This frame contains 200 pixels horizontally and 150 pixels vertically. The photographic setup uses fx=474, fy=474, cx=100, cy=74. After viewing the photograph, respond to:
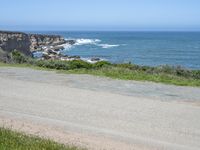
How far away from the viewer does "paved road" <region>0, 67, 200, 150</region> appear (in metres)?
8.72

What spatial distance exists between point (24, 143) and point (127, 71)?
11256mm

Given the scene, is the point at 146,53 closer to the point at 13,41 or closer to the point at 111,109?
the point at 13,41

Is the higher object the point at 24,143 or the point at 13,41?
the point at 24,143

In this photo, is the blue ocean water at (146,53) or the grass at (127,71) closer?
the grass at (127,71)

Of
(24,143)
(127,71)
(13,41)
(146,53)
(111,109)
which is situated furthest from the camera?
(146,53)

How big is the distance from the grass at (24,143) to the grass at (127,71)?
8.36 metres

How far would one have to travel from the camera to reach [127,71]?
61.4 ft

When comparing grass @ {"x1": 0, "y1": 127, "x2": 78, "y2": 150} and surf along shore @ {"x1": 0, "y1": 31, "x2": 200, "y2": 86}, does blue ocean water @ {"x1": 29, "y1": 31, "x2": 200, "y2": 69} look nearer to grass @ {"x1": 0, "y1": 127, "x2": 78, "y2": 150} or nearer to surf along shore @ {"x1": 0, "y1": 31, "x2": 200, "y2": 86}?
surf along shore @ {"x1": 0, "y1": 31, "x2": 200, "y2": 86}

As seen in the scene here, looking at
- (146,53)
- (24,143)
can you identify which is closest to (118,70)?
(24,143)

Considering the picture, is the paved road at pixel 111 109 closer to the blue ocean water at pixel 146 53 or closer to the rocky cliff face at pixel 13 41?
the blue ocean water at pixel 146 53

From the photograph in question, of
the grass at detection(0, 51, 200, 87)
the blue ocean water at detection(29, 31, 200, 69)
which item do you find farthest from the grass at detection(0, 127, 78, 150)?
the blue ocean water at detection(29, 31, 200, 69)

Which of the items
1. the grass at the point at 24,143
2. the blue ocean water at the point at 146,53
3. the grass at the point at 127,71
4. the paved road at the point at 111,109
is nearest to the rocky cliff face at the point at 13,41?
the blue ocean water at the point at 146,53

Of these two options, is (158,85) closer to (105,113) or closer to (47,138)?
(105,113)

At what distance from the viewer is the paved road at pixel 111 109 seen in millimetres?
8719
